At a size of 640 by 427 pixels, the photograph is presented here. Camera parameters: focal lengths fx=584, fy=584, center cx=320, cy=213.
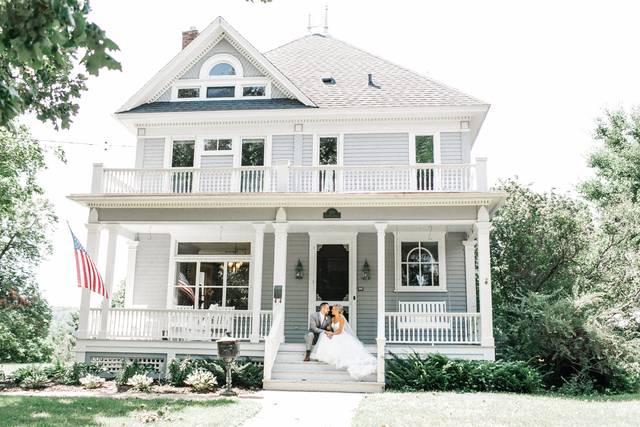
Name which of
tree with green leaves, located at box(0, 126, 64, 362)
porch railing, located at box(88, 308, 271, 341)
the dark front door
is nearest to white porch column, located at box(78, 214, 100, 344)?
porch railing, located at box(88, 308, 271, 341)

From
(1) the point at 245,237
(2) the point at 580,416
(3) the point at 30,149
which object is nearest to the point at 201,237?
(1) the point at 245,237

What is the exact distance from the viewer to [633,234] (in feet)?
61.0

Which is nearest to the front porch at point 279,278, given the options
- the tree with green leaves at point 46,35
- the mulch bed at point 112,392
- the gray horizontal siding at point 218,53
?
the mulch bed at point 112,392

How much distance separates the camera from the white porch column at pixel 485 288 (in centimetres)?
1302

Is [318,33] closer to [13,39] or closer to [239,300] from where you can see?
[239,300]

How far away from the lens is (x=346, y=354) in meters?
12.8

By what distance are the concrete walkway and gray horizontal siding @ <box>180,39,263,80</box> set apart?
32.1 feet

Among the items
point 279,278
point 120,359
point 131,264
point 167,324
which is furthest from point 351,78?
point 120,359

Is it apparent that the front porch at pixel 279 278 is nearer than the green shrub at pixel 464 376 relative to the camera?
No

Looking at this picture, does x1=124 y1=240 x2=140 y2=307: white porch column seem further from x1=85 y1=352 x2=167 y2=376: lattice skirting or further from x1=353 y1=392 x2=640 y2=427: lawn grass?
x1=353 y1=392 x2=640 y2=427: lawn grass

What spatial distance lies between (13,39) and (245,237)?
1192 cm

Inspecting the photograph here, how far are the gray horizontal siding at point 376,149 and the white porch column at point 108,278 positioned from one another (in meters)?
6.58

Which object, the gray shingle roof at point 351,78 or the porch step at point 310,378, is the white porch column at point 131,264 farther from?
the gray shingle roof at point 351,78

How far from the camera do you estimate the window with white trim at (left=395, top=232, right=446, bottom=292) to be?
16.0 metres
